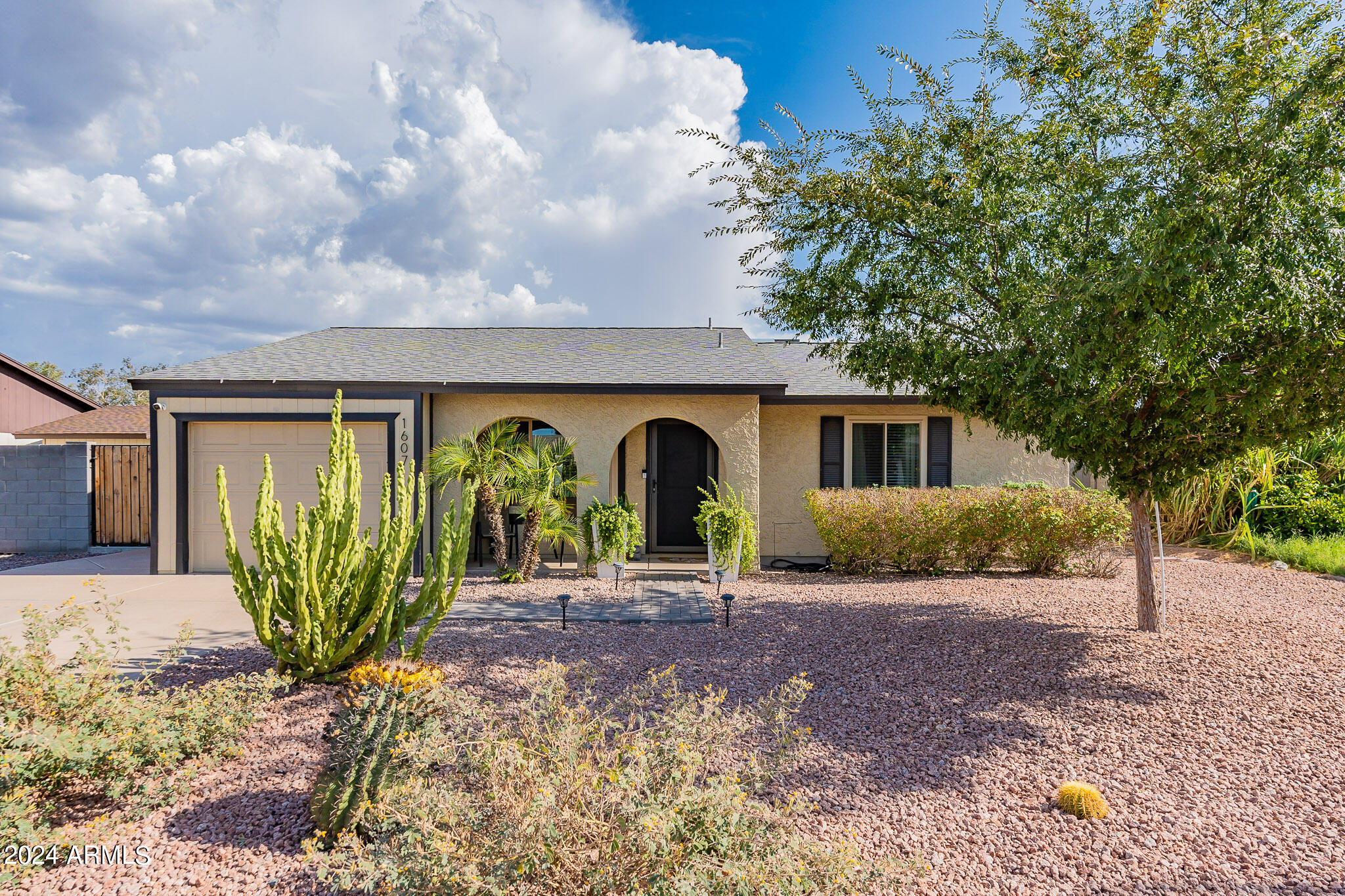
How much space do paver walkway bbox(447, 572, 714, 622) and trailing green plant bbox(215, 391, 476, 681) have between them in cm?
202

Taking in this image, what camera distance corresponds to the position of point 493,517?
27.5 feet

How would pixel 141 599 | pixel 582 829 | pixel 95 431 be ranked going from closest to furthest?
pixel 582 829, pixel 141 599, pixel 95 431

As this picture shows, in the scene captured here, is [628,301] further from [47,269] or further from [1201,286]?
[47,269]

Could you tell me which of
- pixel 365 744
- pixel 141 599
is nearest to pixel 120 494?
pixel 141 599

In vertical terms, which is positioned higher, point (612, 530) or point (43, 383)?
point (43, 383)

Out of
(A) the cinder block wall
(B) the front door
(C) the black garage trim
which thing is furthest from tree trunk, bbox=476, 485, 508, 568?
(A) the cinder block wall

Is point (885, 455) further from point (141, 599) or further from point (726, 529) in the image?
point (141, 599)

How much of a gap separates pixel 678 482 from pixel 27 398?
2538 cm

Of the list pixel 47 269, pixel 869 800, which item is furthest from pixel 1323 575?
pixel 47 269

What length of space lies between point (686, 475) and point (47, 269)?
20467 millimetres

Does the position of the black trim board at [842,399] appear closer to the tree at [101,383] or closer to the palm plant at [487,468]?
the palm plant at [487,468]

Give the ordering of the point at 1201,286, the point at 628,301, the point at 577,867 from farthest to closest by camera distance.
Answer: the point at 628,301 < the point at 1201,286 < the point at 577,867

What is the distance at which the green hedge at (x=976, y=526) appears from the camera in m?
8.93

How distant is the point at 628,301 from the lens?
56.8 feet
